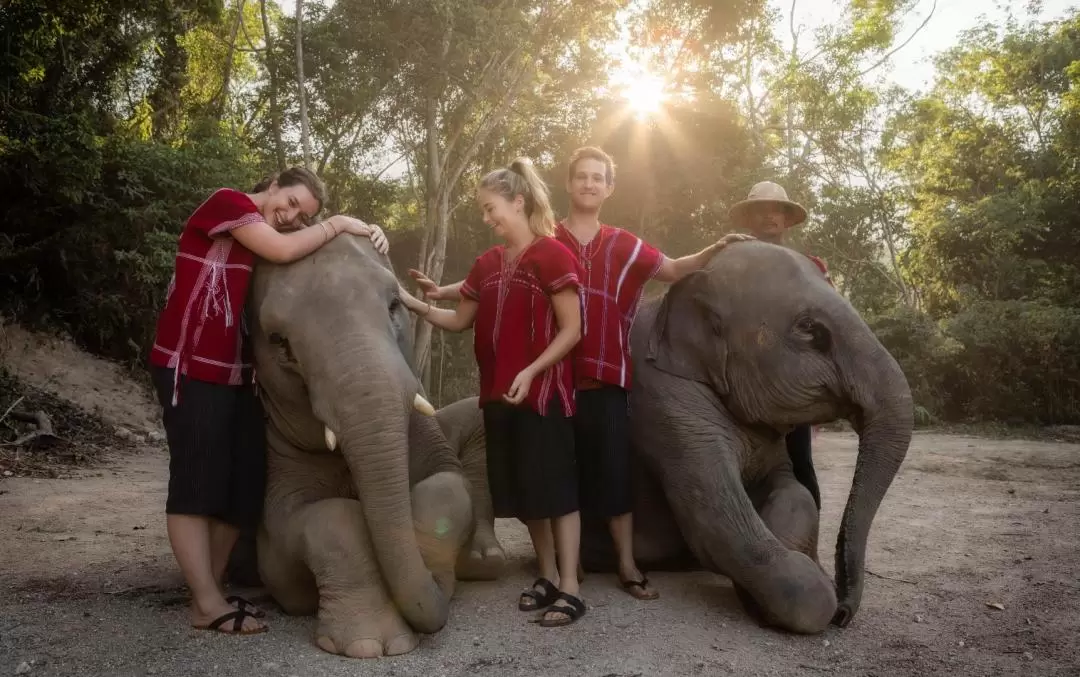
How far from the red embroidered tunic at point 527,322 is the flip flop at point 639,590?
916mm

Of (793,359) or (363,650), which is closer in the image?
(363,650)

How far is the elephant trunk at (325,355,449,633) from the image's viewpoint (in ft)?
11.0

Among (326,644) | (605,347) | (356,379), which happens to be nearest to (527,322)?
(605,347)

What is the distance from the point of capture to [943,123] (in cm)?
2297

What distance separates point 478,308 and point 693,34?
784 inches

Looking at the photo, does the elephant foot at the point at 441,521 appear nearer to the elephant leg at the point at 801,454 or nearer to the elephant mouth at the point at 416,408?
the elephant mouth at the point at 416,408

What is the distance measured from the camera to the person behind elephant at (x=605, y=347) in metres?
4.32

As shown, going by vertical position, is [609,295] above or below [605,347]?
above

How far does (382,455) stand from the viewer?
3348mm

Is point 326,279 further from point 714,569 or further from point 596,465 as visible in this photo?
point 714,569

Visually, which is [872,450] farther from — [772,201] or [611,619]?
[772,201]

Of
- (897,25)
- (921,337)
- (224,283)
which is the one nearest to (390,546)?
(224,283)

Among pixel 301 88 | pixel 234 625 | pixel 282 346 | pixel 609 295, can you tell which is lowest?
pixel 234 625

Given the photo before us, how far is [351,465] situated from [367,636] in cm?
68
